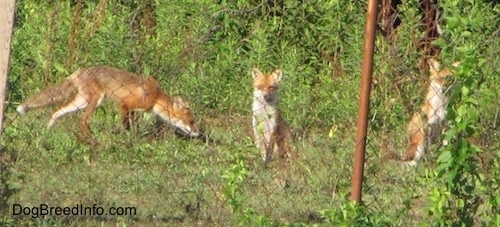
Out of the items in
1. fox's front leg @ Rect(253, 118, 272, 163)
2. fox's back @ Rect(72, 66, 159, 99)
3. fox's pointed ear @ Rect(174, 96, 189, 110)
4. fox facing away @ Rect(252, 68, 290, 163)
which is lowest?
fox's front leg @ Rect(253, 118, 272, 163)

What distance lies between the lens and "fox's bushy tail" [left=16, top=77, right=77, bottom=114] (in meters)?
10.7

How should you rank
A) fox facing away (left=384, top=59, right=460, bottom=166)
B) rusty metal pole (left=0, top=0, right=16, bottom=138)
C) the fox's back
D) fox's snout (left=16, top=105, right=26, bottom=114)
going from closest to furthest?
rusty metal pole (left=0, top=0, right=16, bottom=138)
fox facing away (left=384, top=59, right=460, bottom=166)
fox's snout (left=16, top=105, right=26, bottom=114)
the fox's back

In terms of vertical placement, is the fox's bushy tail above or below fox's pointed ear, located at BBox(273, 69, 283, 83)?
below

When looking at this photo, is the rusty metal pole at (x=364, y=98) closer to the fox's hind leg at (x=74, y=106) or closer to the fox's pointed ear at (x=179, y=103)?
the fox's hind leg at (x=74, y=106)

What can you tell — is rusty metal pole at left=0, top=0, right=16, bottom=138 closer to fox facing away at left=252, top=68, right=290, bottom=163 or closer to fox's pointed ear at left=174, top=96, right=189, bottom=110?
fox facing away at left=252, top=68, right=290, bottom=163

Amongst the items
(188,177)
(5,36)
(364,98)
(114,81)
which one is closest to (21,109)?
(114,81)

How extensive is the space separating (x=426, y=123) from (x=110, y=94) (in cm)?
350

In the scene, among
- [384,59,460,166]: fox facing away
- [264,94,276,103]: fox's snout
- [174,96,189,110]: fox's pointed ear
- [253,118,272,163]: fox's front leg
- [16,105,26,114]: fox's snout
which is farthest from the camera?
[174,96,189,110]: fox's pointed ear

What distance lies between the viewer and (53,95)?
10.9m

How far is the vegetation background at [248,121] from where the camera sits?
6.18 meters

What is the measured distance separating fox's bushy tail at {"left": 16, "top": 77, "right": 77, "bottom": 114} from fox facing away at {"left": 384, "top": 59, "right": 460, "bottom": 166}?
3332mm

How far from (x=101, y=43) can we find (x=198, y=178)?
419 cm

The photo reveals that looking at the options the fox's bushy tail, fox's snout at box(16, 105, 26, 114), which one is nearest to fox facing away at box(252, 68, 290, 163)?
the fox's bushy tail

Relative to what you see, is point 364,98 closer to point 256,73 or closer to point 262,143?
point 262,143
